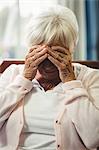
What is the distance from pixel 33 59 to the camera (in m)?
1.38

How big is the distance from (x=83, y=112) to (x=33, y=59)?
320 millimetres

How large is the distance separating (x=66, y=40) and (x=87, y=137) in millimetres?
438

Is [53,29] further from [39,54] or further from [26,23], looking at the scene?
[26,23]

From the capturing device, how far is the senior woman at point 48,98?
1340 millimetres

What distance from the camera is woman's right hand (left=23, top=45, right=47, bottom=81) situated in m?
1.37

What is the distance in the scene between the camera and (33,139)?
1.39m

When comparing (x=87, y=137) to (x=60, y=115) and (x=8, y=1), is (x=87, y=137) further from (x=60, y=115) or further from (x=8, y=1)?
(x=8, y=1)

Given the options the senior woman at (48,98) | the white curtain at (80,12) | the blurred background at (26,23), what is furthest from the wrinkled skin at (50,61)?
the white curtain at (80,12)

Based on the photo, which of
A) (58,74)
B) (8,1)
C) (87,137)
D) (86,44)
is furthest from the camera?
(86,44)

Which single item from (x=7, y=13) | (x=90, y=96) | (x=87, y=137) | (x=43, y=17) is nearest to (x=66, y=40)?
(x=43, y=17)

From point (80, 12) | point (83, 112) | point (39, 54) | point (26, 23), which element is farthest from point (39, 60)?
point (80, 12)

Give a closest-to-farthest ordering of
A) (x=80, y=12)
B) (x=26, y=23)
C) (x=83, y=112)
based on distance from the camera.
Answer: (x=83, y=112), (x=26, y=23), (x=80, y=12)

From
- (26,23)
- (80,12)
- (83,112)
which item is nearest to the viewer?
(83,112)

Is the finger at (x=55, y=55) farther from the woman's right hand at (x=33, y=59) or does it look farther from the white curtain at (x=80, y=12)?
the white curtain at (x=80, y=12)
